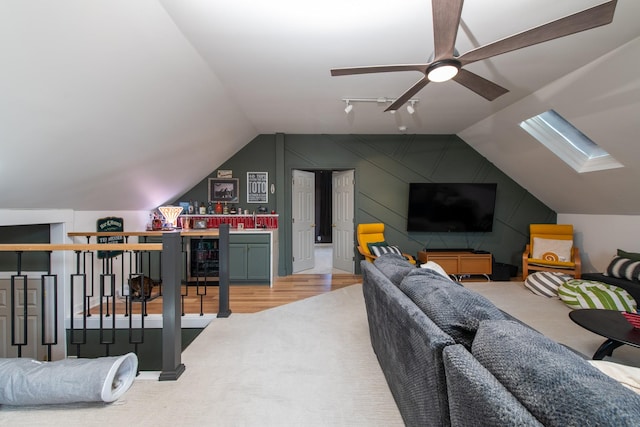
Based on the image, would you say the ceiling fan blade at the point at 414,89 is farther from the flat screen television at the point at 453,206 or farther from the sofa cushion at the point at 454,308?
the flat screen television at the point at 453,206

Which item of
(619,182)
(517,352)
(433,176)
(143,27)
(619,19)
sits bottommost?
(517,352)

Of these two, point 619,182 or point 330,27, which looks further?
point 619,182

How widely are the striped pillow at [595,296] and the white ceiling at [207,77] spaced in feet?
4.71

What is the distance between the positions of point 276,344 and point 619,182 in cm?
477

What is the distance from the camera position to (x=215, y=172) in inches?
208

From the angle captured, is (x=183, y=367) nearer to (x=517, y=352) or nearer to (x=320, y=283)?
(x=517, y=352)

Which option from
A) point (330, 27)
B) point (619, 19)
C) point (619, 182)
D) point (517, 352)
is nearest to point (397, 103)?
point (330, 27)

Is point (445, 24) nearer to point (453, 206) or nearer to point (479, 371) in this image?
point (479, 371)

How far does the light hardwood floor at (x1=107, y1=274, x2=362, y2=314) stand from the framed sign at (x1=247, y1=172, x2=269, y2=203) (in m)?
1.59

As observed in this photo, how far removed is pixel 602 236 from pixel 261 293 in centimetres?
553

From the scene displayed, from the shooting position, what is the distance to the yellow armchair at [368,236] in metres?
4.79

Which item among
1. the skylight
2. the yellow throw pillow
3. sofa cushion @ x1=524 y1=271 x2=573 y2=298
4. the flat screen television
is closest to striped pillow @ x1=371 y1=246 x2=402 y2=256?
the flat screen television

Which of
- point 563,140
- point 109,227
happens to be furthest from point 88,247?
point 563,140

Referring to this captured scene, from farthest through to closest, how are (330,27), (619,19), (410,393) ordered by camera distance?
(330,27) → (619,19) → (410,393)
